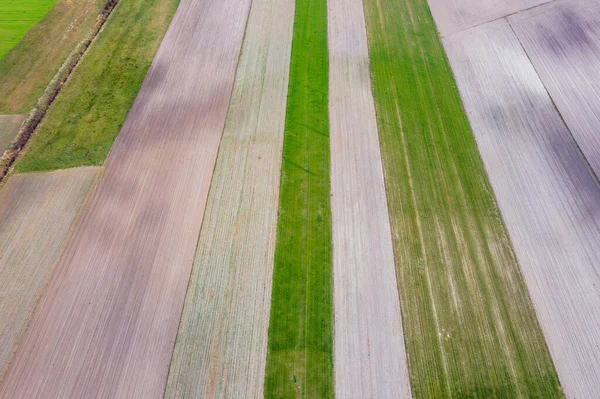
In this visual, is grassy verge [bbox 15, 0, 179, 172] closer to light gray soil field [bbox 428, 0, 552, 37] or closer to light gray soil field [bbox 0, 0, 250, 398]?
light gray soil field [bbox 0, 0, 250, 398]

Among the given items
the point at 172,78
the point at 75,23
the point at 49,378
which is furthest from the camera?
the point at 75,23

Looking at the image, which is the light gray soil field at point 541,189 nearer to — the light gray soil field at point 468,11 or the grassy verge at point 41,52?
the light gray soil field at point 468,11

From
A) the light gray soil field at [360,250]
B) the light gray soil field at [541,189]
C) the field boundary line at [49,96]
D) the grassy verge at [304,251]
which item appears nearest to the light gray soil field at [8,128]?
the field boundary line at [49,96]

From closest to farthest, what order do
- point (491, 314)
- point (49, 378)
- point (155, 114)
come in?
point (49, 378) < point (491, 314) < point (155, 114)

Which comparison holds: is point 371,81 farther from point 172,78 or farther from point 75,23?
point 75,23

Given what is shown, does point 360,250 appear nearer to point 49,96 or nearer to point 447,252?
point 447,252

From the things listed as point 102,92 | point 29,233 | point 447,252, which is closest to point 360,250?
point 447,252

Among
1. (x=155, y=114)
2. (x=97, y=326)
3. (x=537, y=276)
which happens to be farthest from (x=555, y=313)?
(x=155, y=114)
